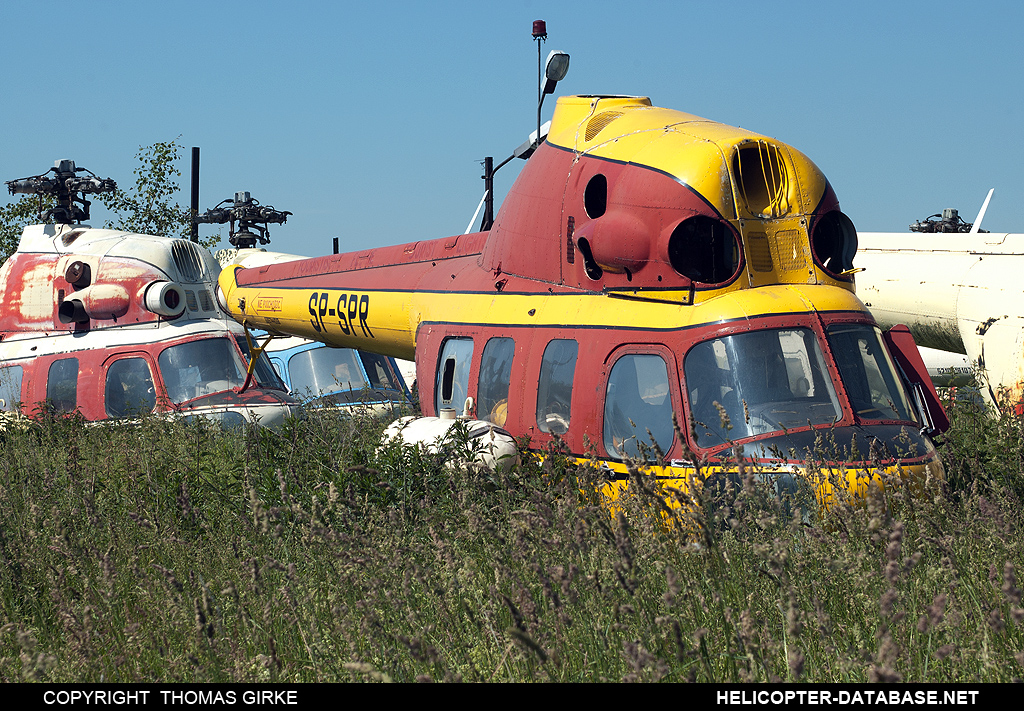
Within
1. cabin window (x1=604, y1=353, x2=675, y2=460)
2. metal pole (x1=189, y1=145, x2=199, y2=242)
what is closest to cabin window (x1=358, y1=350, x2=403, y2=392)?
cabin window (x1=604, y1=353, x2=675, y2=460)

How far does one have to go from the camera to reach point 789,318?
18.0 ft

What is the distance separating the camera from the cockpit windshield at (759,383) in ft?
17.1

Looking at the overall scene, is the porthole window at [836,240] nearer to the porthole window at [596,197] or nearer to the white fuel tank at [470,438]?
the porthole window at [596,197]

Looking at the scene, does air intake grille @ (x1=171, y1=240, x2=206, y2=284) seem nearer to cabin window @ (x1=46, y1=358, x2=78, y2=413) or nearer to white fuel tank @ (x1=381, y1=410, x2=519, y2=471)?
cabin window @ (x1=46, y1=358, x2=78, y2=413)

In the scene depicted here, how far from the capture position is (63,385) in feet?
39.0

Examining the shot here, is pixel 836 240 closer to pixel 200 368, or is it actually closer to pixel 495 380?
pixel 495 380

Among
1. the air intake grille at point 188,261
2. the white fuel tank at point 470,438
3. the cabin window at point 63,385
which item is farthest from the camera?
the air intake grille at point 188,261

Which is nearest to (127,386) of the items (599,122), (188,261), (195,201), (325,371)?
(188,261)

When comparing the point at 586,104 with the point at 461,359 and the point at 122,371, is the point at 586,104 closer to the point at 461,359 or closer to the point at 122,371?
the point at 461,359

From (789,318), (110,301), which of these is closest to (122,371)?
(110,301)

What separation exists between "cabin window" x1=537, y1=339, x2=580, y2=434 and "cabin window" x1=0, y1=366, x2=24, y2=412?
8984mm

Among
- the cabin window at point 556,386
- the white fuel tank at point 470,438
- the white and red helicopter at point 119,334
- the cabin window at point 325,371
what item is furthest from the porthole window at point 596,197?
the cabin window at point 325,371

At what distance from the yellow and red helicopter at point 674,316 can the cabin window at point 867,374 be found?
0.01 meters

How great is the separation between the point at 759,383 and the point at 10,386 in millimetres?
10923
